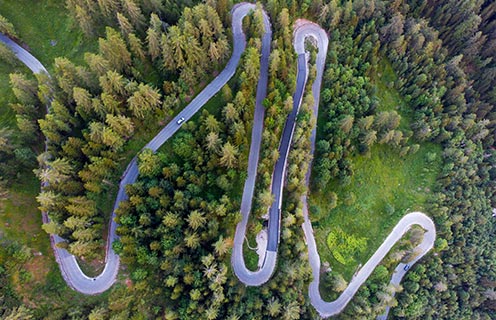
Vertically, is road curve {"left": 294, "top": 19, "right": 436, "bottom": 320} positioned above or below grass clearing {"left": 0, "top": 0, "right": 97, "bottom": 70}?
below

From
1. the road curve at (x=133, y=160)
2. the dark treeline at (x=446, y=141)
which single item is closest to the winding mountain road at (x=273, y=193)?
the road curve at (x=133, y=160)

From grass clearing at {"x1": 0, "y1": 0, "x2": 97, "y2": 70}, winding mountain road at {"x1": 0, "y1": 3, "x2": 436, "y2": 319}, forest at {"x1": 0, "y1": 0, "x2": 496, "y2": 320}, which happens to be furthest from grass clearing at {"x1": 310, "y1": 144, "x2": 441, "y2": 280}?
grass clearing at {"x1": 0, "y1": 0, "x2": 97, "y2": 70}

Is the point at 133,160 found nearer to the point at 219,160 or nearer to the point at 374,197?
the point at 219,160

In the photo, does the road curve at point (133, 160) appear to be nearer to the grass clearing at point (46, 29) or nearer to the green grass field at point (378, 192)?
the grass clearing at point (46, 29)

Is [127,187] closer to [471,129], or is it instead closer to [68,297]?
[68,297]

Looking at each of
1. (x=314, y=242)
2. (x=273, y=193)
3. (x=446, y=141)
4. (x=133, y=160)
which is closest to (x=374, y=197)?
(x=314, y=242)

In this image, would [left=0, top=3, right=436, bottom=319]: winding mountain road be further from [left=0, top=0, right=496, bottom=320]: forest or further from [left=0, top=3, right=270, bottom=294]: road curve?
[left=0, top=0, right=496, bottom=320]: forest

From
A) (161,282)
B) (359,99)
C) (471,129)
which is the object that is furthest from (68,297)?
(471,129)

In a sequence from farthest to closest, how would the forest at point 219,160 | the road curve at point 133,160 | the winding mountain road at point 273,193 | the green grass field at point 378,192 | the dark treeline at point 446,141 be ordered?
the dark treeline at point 446,141
the green grass field at point 378,192
the winding mountain road at point 273,193
the road curve at point 133,160
the forest at point 219,160
